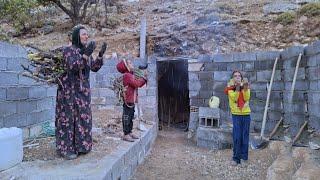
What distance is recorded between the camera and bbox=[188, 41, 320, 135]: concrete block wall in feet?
18.7

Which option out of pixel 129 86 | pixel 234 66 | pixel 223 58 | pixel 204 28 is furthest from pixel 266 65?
pixel 204 28

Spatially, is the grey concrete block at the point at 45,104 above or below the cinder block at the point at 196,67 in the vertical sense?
below

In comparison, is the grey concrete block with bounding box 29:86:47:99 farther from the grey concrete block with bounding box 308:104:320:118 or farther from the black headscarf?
the grey concrete block with bounding box 308:104:320:118

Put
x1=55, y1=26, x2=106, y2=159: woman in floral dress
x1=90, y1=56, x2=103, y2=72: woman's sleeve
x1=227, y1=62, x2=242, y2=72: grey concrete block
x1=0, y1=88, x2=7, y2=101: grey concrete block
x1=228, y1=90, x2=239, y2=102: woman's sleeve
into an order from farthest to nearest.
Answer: x1=227, y1=62, x2=242, y2=72: grey concrete block
x1=228, y1=90, x2=239, y2=102: woman's sleeve
x1=0, y1=88, x2=7, y2=101: grey concrete block
x1=90, y1=56, x2=103, y2=72: woman's sleeve
x1=55, y1=26, x2=106, y2=159: woman in floral dress

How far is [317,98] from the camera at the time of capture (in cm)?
542

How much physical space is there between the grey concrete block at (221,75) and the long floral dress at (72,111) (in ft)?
13.0

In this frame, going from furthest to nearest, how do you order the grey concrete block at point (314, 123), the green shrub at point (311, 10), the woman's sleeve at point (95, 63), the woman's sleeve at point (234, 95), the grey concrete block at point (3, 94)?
the green shrub at point (311, 10), the woman's sleeve at point (234, 95), the grey concrete block at point (314, 123), the grey concrete block at point (3, 94), the woman's sleeve at point (95, 63)

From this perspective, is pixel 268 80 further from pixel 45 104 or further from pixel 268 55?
pixel 45 104

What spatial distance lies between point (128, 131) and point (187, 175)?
1.06 metres

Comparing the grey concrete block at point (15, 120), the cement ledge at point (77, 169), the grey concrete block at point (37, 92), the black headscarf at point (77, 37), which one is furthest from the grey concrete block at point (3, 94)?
the black headscarf at point (77, 37)

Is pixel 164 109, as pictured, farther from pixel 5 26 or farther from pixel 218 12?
pixel 5 26

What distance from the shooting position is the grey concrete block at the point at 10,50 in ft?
14.8

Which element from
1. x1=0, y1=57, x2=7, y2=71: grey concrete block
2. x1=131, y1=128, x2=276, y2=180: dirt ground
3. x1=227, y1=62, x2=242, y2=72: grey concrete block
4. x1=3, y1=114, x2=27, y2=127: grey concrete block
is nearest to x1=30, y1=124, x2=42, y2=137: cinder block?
x1=3, y1=114, x2=27, y2=127: grey concrete block

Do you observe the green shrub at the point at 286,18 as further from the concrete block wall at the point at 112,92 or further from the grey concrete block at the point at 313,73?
the grey concrete block at the point at 313,73
